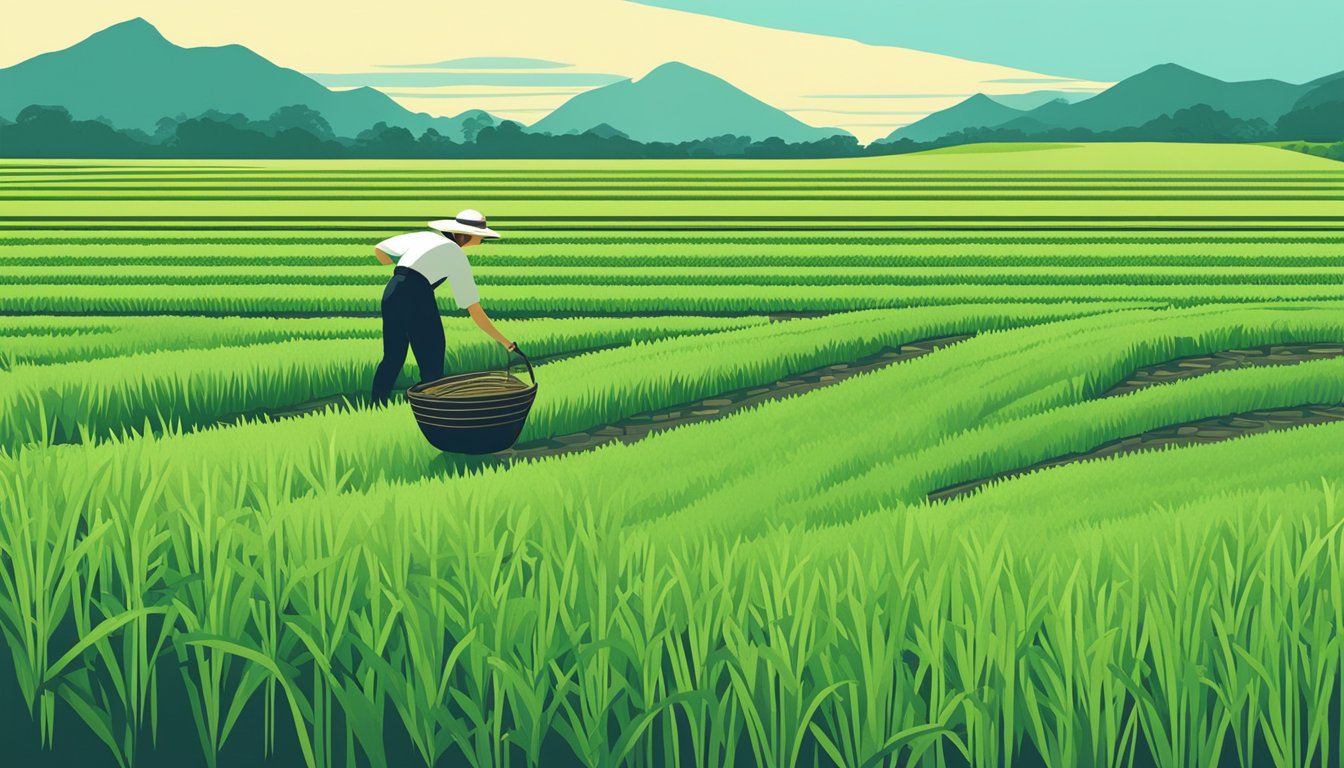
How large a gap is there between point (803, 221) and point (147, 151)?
8424 cm

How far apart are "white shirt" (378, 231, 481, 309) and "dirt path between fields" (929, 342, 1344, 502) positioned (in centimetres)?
309

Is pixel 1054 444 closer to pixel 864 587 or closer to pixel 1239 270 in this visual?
pixel 864 587

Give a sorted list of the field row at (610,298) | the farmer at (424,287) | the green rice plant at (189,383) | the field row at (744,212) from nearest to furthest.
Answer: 1. the farmer at (424,287)
2. the green rice plant at (189,383)
3. the field row at (610,298)
4. the field row at (744,212)

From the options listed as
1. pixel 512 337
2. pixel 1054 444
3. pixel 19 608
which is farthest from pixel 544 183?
pixel 19 608

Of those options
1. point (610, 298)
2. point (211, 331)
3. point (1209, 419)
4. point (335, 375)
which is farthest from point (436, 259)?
point (610, 298)

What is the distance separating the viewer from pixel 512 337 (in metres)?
16.0

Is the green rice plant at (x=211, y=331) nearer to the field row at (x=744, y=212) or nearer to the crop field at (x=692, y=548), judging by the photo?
the crop field at (x=692, y=548)

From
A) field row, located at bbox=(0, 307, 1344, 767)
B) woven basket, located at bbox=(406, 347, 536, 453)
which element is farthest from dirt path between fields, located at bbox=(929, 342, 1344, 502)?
field row, located at bbox=(0, 307, 1344, 767)

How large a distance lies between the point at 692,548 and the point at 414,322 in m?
4.64

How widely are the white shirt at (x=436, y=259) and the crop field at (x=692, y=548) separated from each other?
1.02m

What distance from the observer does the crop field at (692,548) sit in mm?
4344

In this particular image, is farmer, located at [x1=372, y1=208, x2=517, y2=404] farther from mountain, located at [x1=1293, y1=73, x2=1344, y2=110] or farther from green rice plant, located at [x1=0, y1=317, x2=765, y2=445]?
mountain, located at [x1=1293, y1=73, x2=1344, y2=110]

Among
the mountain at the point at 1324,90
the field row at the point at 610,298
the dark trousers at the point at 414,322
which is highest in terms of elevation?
the mountain at the point at 1324,90

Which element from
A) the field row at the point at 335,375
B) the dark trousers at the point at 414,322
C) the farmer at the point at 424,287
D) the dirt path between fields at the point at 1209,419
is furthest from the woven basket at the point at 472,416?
the dirt path between fields at the point at 1209,419
